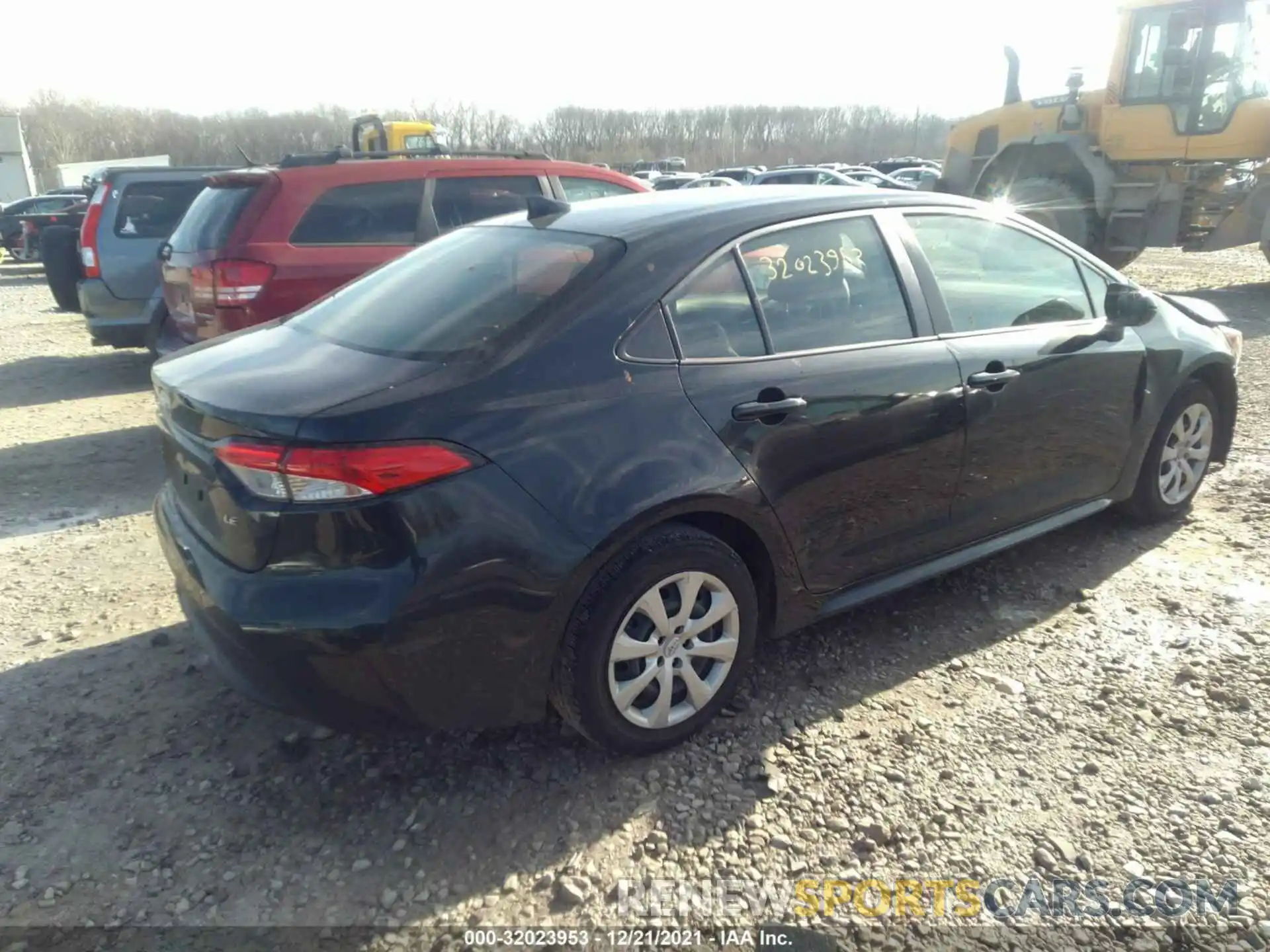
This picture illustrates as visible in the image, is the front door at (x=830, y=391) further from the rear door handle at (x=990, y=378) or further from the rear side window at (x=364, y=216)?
the rear side window at (x=364, y=216)

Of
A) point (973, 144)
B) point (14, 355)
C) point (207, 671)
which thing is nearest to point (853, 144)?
point (973, 144)

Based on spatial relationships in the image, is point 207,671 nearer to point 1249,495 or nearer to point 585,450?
point 585,450

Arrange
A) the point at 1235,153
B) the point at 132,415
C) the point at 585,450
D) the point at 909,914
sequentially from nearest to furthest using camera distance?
the point at 909,914 → the point at 585,450 → the point at 132,415 → the point at 1235,153

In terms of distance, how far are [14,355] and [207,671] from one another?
8821 mm

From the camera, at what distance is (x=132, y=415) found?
7.38 metres

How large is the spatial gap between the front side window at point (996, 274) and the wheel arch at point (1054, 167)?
32.0ft

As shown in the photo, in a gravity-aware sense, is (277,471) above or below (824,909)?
above

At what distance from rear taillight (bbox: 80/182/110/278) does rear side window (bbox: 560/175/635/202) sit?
4.70m

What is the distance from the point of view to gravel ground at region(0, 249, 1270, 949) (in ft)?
8.05

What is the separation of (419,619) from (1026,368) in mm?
2541

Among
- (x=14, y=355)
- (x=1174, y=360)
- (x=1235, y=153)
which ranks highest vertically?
(x=1235, y=153)

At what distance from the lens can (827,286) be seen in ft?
10.7

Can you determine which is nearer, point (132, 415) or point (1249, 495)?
point (1249, 495)

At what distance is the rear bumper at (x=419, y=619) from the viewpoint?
2.38 meters
